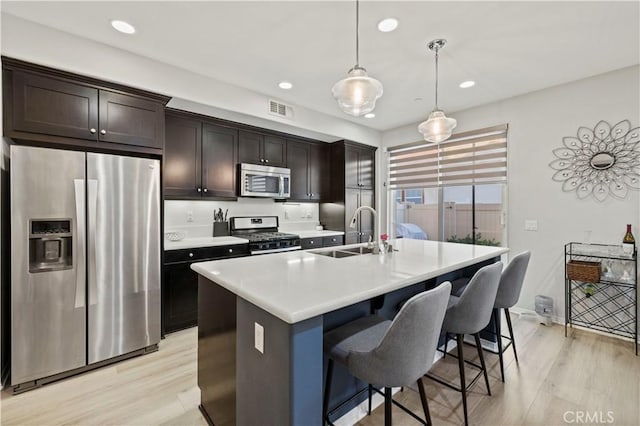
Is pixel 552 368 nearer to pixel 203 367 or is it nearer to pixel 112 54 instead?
pixel 203 367

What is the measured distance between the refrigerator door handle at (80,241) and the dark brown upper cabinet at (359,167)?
334 centimetres

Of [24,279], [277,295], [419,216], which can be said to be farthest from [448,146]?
[24,279]

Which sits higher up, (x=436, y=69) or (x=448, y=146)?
(x=436, y=69)

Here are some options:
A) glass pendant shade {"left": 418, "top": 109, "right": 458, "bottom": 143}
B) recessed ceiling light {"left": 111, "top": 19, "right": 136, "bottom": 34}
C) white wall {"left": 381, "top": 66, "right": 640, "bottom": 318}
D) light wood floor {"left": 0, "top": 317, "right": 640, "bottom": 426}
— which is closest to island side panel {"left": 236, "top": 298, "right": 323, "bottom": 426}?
light wood floor {"left": 0, "top": 317, "right": 640, "bottom": 426}

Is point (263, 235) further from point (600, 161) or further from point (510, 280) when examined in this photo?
point (600, 161)

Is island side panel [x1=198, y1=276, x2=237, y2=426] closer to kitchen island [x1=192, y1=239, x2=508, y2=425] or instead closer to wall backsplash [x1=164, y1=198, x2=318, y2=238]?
kitchen island [x1=192, y1=239, x2=508, y2=425]

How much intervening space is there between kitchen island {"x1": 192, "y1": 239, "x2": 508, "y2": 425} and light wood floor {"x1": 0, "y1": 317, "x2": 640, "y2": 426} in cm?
44

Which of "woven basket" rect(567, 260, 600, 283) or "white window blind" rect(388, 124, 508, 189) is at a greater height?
"white window blind" rect(388, 124, 508, 189)

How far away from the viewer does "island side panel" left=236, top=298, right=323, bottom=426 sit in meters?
1.10

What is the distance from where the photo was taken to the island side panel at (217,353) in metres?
1.53

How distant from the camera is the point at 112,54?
8.21ft

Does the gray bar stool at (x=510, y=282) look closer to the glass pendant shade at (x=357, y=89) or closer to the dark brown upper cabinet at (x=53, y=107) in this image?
the glass pendant shade at (x=357, y=89)

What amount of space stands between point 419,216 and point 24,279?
15.4ft

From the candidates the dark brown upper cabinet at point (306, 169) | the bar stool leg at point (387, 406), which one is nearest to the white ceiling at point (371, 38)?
the dark brown upper cabinet at point (306, 169)
